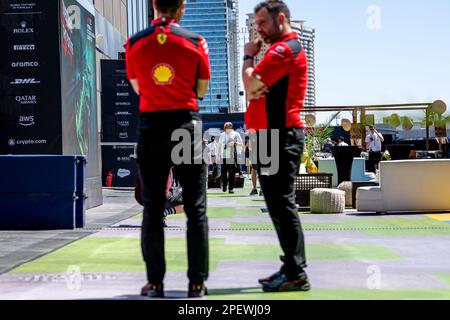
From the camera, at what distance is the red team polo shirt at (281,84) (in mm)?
4836

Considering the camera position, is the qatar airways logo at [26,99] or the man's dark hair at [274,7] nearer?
the man's dark hair at [274,7]

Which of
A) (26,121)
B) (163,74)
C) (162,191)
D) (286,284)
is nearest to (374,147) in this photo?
(26,121)

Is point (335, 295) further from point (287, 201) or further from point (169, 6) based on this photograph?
point (169, 6)

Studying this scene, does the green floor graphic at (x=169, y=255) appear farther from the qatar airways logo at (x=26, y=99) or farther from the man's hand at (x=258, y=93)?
the qatar airways logo at (x=26, y=99)

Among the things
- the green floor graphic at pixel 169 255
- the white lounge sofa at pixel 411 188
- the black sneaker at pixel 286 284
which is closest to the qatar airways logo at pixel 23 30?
the green floor graphic at pixel 169 255

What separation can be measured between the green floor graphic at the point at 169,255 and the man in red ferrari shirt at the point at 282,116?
144 centimetres

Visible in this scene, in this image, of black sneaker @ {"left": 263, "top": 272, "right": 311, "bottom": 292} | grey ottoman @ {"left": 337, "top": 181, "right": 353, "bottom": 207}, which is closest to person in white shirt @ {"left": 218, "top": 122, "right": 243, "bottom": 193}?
grey ottoman @ {"left": 337, "top": 181, "right": 353, "bottom": 207}

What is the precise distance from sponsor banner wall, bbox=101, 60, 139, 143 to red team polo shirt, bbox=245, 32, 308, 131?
18901mm

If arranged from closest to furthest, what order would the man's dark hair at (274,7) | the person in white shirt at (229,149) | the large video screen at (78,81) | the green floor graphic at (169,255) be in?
1. the man's dark hair at (274,7)
2. the green floor graphic at (169,255)
3. the large video screen at (78,81)
4. the person in white shirt at (229,149)

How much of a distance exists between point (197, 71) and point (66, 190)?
583 cm

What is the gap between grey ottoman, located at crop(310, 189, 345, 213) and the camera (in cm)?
1232

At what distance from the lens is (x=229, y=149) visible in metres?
18.6

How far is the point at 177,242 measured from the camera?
27.3ft
